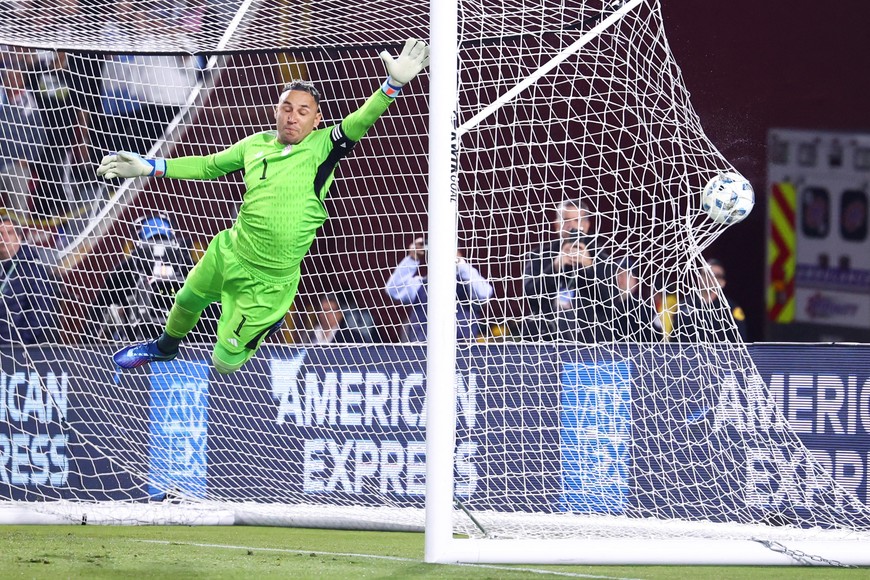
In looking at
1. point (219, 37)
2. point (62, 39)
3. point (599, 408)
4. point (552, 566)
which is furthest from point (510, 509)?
point (62, 39)

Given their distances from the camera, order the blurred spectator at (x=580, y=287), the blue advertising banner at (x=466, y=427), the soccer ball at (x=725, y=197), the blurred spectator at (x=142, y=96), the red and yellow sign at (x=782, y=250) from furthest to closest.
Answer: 1. the red and yellow sign at (x=782, y=250)
2. the blurred spectator at (x=142, y=96)
3. the blue advertising banner at (x=466, y=427)
4. the blurred spectator at (x=580, y=287)
5. the soccer ball at (x=725, y=197)

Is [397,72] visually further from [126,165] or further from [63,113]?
[63,113]

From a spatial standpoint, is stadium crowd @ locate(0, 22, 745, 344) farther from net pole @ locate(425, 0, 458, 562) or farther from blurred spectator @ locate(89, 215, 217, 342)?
net pole @ locate(425, 0, 458, 562)

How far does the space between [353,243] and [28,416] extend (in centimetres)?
226

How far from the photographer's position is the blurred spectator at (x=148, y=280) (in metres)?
7.61

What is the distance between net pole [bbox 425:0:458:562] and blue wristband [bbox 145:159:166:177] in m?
1.62

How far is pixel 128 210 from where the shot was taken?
7738 millimetres

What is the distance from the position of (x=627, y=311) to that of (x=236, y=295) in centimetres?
200

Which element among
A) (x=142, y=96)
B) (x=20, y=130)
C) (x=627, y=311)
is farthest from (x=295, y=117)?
(x=20, y=130)

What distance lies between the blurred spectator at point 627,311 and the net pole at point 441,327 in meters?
1.49

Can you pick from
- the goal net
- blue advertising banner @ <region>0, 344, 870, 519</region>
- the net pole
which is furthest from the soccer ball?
the net pole

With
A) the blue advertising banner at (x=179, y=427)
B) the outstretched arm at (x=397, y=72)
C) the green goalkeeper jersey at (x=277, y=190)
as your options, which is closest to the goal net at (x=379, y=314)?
the blue advertising banner at (x=179, y=427)

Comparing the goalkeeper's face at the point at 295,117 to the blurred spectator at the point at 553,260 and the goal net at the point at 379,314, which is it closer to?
the goal net at the point at 379,314

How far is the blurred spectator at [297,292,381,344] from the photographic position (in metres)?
7.68
